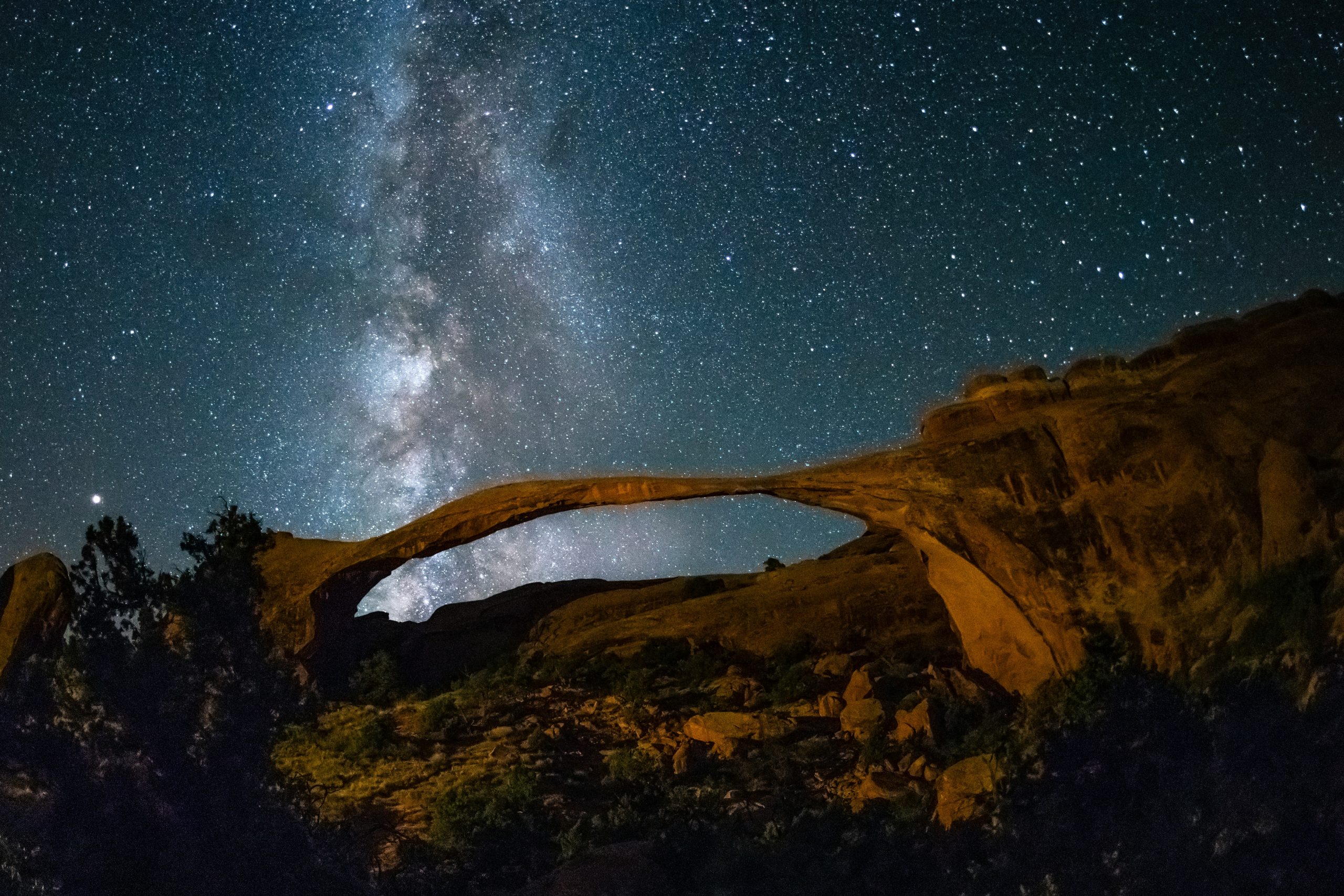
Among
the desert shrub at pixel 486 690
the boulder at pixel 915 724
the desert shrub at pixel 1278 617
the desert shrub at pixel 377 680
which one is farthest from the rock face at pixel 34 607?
the desert shrub at pixel 1278 617

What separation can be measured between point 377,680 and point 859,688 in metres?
10.1

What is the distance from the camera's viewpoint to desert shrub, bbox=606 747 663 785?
14.3 m

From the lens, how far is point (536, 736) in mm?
15836

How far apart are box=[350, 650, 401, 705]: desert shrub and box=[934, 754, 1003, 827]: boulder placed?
38.8ft

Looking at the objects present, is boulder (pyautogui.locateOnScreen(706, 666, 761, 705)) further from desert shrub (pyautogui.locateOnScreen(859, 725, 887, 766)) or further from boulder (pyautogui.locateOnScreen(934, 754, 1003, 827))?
boulder (pyautogui.locateOnScreen(934, 754, 1003, 827))

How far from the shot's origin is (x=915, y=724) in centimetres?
1459

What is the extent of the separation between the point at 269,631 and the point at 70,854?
303 inches

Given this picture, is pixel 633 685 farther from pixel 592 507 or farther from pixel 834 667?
pixel 834 667

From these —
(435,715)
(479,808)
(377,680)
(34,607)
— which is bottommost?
(479,808)

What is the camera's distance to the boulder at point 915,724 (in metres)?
14.5

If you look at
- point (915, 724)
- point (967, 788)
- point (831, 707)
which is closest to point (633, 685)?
point (831, 707)

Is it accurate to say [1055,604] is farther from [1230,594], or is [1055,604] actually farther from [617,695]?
[617,695]

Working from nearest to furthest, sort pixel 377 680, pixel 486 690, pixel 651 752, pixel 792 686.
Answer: pixel 651 752
pixel 792 686
pixel 486 690
pixel 377 680

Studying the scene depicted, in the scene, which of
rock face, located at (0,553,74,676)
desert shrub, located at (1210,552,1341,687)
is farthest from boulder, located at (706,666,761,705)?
rock face, located at (0,553,74,676)
